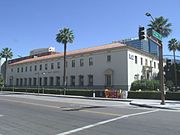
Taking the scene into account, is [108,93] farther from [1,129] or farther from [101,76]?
[1,129]

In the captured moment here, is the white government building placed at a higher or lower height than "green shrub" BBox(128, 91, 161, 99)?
higher

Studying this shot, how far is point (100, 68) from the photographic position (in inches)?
1970

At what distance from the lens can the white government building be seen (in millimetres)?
46562

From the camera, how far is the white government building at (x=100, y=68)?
153 feet

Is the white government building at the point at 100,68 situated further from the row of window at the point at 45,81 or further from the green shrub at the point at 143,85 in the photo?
the green shrub at the point at 143,85

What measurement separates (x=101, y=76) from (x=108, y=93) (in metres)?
11.5

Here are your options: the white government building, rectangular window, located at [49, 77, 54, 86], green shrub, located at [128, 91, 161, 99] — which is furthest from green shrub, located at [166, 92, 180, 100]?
rectangular window, located at [49, 77, 54, 86]

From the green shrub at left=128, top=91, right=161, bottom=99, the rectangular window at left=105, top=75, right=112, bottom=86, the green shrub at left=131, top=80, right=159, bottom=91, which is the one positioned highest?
the rectangular window at left=105, top=75, right=112, bottom=86

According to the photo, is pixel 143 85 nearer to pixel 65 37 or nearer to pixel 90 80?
pixel 90 80

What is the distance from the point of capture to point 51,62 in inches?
2478

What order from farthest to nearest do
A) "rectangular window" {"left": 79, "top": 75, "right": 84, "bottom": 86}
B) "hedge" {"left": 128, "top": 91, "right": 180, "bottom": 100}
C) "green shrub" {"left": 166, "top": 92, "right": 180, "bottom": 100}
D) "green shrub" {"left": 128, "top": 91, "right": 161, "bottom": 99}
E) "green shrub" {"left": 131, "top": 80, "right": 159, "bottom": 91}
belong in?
"rectangular window" {"left": 79, "top": 75, "right": 84, "bottom": 86} < "green shrub" {"left": 131, "top": 80, "right": 159, "bottom": 91} < "green shrub" {"left": 128, "top": 91, "right": 161, "bottom": 99} < "hedge" {"left": 128, "top": 91, "right": 180, "bottom": 100} < "green shrub" {"left": 166, "top": 92, "right": 180, "bottom": 100}

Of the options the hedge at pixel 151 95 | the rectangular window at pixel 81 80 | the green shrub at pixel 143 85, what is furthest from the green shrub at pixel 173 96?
the rectangular window at pixel 81 80

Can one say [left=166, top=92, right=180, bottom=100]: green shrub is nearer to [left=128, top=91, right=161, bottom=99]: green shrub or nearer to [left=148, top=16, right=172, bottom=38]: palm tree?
[left=128, top=91, right=161, bottom=99]: green shrub

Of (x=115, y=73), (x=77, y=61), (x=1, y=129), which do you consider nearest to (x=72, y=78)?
(x=77, y=61)
